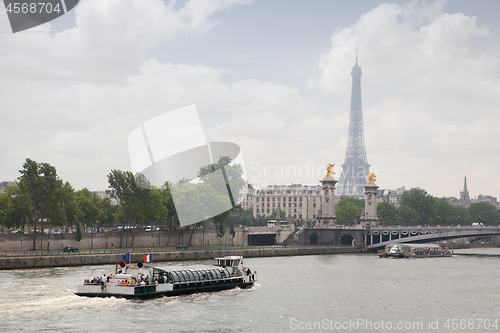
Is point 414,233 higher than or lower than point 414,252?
higher

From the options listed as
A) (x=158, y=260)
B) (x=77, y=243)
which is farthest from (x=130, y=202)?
(x=158, y=260)

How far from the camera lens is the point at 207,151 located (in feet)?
278

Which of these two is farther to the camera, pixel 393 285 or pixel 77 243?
pixel 77 243

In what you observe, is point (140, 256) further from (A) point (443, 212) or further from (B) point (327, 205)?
(A) point (443, 212)

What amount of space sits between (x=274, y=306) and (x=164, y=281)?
9.35 meters

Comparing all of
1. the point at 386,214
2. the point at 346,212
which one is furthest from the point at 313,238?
the point at 346,212

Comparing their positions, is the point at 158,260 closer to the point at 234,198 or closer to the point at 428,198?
the point at 234,198

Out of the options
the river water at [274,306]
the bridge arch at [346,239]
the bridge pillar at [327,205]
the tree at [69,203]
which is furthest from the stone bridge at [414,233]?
the tree at [69,203]

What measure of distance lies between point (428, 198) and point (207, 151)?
372 feet

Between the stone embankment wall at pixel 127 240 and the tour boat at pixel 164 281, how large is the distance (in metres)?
36.8

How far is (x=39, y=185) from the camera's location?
8638cm

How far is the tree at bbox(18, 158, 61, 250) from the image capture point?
86.1 metres

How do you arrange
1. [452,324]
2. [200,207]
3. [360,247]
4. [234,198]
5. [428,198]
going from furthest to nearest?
[428,198] → [360,247] → [234,198] → [200,207] → [452,324]

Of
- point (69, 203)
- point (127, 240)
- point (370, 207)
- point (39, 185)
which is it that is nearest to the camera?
point (39, 185)
